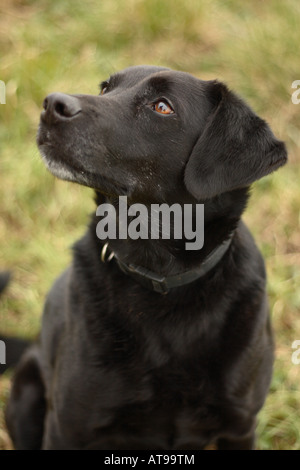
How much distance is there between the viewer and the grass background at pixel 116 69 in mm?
3641

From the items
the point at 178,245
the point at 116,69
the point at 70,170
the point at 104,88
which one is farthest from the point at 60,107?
the point at 116,69

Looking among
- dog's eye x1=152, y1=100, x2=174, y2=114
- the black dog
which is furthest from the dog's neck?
dog's eye x1=152, y1=100, x2=174, y2=114

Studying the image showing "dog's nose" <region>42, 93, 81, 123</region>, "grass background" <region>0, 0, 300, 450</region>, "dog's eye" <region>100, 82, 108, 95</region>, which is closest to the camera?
"dog's nose" <region>42, 93, 81, 123</region>

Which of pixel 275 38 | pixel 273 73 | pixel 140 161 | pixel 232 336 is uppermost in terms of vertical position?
pixel 275 38

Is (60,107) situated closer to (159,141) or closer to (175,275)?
(159,141)

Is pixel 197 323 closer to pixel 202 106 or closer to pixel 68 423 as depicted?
pixel 68 423

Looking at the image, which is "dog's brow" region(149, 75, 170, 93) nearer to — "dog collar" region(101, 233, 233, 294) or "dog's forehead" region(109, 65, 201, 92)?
"dog's forehead" region(109, 65, 201, 92)

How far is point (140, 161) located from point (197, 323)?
638 mm

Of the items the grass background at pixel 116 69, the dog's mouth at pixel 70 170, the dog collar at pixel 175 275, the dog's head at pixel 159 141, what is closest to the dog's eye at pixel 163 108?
the dog's head at pixel 159 141

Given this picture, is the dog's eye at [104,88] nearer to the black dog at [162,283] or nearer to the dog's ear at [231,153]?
the black dog at [162,283]

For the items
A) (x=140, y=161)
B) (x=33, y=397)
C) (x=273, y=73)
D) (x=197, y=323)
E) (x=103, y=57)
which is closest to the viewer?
(x=140, y=161)

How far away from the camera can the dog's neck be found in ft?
7.47

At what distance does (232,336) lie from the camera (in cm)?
237
